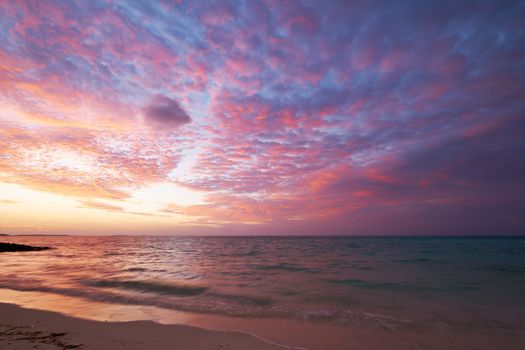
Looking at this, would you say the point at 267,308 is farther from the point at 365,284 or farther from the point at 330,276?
the point at 330,276

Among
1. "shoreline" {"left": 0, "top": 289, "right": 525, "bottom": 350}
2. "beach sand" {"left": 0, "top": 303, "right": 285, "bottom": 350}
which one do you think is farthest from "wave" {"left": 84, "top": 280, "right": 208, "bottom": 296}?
"beach sand" {"left": 0, "top": 303, "right": 285, "bottom": 350}

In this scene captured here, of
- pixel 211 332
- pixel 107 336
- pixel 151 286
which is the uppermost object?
pixel 107 336

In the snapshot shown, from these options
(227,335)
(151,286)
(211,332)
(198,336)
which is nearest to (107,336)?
(198,336)

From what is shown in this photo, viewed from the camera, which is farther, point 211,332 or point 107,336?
point 211,332

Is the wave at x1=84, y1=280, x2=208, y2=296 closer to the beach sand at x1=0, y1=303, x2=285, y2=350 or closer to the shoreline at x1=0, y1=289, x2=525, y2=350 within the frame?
the shoreline at x1=0, y1=289, x2=525, y2=350

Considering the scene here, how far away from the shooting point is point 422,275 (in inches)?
833

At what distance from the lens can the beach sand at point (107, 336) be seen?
6.77 m

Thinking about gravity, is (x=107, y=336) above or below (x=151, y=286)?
above

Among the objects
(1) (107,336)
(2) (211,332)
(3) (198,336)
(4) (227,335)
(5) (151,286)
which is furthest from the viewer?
(5) (151,286)

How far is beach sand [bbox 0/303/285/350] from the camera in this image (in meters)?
6.77

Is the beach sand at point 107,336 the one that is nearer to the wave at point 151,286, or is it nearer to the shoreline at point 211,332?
the shoreline at point 211,332

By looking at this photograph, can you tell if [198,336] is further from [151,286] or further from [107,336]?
[151,286]

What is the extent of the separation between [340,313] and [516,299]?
10.0 m

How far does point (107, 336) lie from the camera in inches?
293
